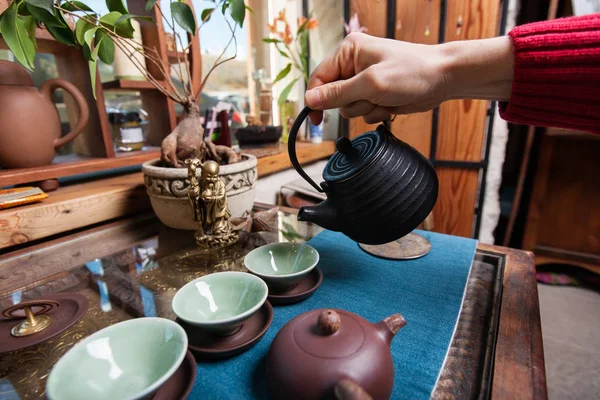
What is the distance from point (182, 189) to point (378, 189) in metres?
0.52

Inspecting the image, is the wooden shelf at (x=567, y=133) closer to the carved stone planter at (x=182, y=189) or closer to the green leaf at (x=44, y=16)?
the carved stone planter at (x=182, y=189)

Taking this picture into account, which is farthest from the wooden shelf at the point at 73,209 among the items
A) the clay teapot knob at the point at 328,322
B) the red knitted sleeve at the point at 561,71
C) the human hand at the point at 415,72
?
the red knitted sleeve at the point at 561,71

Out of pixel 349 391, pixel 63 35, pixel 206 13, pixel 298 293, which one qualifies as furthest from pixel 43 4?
pixel 349 391

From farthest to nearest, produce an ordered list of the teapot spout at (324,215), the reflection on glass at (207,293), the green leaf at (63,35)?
the green leaf at (63,35) → the teapot spout at (324,215) → the reflection on glass at (207,293)

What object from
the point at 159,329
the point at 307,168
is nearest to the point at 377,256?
the point at 159,329

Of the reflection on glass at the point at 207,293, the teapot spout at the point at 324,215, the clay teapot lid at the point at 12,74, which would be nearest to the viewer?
the reflection on glass at the point at 207,293

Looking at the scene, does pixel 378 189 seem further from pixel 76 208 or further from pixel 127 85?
pixel 127 85

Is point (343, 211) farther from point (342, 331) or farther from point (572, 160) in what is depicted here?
point (572, 160)

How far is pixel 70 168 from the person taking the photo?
104 cm

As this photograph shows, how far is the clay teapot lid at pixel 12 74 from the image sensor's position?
89 centimetres

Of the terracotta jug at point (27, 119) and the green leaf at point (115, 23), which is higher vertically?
the green leaf at point (115, 23)

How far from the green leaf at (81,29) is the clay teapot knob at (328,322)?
809mm

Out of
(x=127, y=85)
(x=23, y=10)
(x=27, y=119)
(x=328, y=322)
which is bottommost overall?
(x=328, y=322)

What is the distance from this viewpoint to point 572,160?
1721mm
